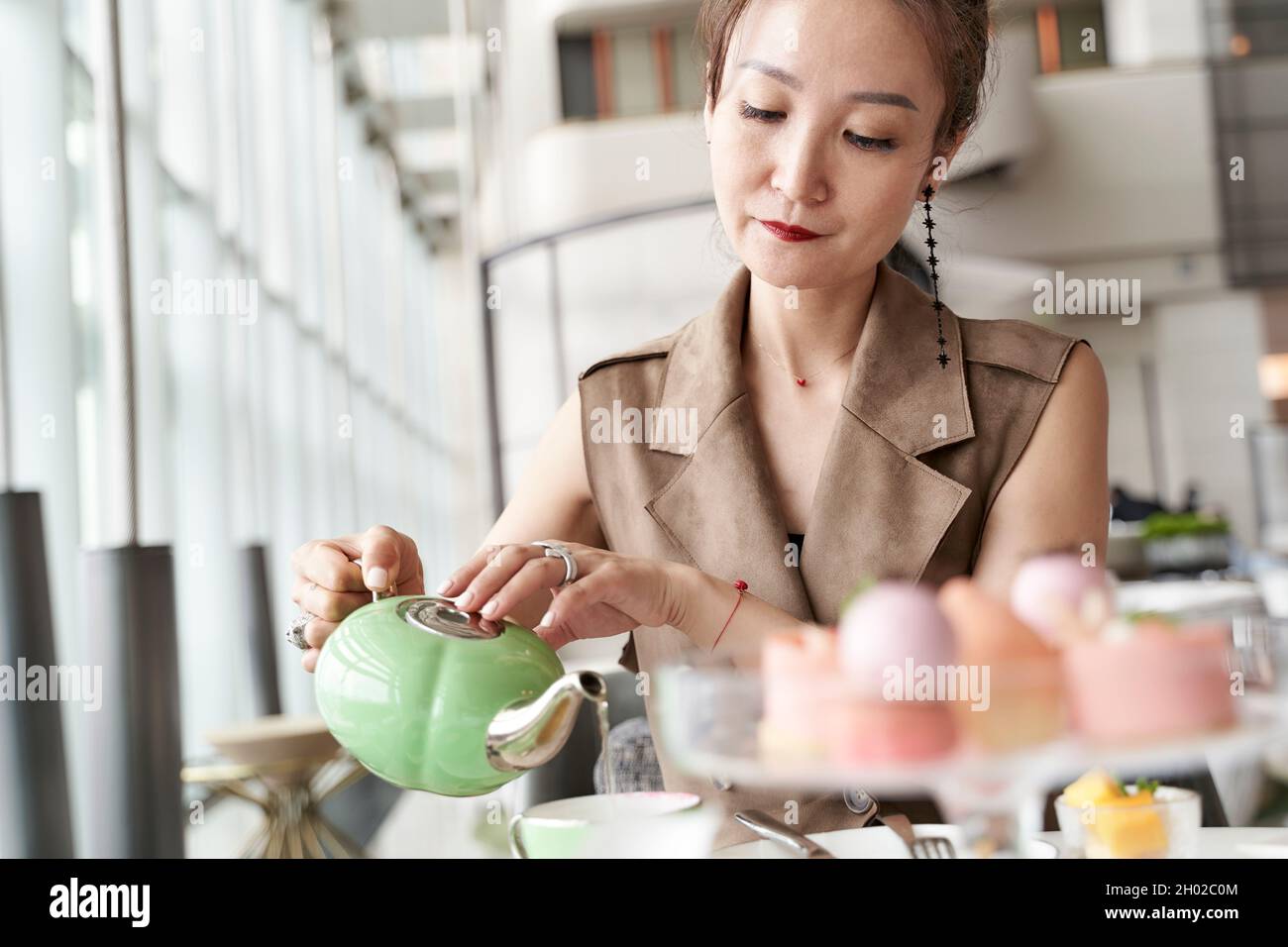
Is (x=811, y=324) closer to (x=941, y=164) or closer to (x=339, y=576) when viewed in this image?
(x=941, y=164)

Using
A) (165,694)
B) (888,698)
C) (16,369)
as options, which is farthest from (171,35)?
(888,698)

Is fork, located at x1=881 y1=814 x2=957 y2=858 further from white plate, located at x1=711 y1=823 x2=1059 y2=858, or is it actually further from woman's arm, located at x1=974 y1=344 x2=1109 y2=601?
woman's arm, located at x1=974 y1=344 x2=1109 y2=601

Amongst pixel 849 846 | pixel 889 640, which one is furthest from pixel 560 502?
pixel 889 640

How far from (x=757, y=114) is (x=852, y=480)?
0.82ft

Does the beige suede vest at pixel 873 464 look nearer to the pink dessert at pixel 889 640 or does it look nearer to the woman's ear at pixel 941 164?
the woman's ear at pixel 941 164

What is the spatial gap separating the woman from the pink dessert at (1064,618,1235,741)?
259mm

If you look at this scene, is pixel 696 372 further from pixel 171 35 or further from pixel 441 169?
pixel 441 169

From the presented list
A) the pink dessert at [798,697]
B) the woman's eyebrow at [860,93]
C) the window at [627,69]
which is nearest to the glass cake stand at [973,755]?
the pink dessert at [798,697]

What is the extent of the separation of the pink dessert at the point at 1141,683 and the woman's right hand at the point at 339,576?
43cm

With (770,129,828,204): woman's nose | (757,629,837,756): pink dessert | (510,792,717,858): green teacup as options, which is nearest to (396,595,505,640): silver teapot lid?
(510,792,717,858): green teacup

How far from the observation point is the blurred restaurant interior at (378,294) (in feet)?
Answer: 4.90

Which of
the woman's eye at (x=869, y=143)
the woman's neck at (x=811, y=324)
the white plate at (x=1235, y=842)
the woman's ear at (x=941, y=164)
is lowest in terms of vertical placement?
the white plate at (x=1235, y=842)

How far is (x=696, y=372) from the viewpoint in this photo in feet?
2.93

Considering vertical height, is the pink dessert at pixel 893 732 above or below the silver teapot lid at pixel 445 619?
below
